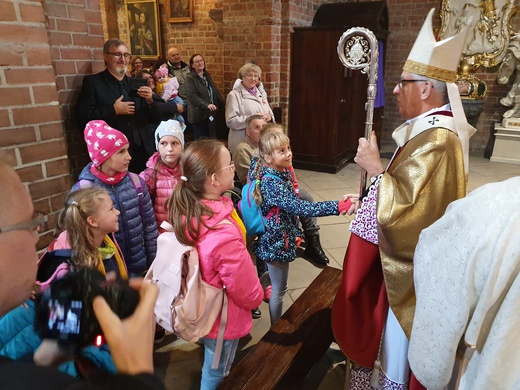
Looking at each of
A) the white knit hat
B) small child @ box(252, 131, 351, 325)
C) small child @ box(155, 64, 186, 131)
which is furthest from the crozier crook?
small child @ box(155, 64, 186, 131)

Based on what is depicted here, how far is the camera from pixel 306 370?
5.98 ft

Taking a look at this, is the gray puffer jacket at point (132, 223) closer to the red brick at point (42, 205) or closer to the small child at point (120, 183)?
the small child at point (120, 183)

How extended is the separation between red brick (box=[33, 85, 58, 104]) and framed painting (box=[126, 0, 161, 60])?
604 centimetres

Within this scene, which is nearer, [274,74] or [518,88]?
[274,74]

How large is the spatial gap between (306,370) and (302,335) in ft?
0.54

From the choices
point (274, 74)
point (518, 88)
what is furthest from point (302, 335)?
point (518, 88)

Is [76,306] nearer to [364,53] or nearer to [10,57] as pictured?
[10,57]

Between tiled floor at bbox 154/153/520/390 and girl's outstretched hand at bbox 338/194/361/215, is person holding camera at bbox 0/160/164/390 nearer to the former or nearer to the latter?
girl's outstretched hand at bbox 338/194/361/215

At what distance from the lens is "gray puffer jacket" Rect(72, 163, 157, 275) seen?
217 cm

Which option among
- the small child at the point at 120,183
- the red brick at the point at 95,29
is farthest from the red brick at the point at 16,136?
the red brick at the point at 95,29

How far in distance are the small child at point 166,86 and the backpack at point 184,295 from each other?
139 inches

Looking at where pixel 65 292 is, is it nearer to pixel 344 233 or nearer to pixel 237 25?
pixel 344 233

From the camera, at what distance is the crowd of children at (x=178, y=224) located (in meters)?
1.59

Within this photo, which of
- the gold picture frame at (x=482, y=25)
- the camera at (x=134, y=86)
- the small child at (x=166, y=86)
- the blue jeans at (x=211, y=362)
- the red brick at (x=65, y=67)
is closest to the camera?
the blue jeans at (x=211, y=362)
